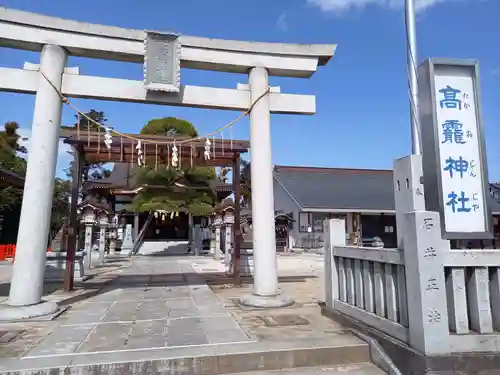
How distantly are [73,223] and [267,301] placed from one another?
17.4 ft

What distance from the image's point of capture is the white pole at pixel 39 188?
224 inches

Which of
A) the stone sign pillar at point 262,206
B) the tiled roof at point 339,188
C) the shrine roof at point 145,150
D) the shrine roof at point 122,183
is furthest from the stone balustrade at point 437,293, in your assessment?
the tiled roof at point 339,188

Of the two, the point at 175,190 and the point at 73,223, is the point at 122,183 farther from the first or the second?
the point at 73,223

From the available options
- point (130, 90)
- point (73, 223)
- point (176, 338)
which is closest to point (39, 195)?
point (130, 90)

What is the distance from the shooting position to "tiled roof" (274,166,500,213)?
2800 centimetres

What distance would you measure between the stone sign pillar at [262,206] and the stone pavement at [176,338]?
408 millimetres

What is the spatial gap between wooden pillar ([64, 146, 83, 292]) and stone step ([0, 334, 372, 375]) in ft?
16.4

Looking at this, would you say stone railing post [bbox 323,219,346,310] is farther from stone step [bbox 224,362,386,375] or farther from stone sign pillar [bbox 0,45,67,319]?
stone sign pillar [bbox 0,45,67,319]

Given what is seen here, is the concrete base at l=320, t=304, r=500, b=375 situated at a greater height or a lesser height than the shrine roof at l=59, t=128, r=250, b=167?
lesser

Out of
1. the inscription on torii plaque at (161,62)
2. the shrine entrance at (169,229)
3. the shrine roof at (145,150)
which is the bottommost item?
the shrine entrance at (169,229)

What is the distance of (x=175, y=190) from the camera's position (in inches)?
955

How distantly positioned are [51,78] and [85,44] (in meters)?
0.88

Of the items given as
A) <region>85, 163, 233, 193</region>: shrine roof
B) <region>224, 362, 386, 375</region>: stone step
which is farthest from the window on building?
<region>224, 362, 386, 375</region>: stone step

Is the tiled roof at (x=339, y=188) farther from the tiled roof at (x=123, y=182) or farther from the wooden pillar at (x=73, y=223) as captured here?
the wooden pillar at (x=73, y=223)
